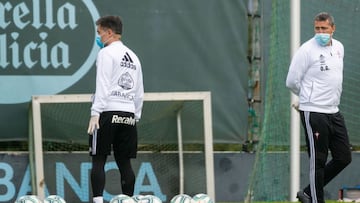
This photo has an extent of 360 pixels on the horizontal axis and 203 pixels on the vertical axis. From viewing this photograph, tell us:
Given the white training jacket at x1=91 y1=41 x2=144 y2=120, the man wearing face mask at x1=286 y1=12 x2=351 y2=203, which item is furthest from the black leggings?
the man wearing face mask at x1=286 y1=12 x2=351 y2=203

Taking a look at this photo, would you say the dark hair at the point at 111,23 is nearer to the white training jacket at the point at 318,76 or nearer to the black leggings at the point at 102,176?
the black leggings at the point at 102,176

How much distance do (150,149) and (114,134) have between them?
2.24 meters

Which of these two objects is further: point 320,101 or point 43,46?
point 43,46

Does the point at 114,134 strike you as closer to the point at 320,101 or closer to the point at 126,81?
the point at 126,81

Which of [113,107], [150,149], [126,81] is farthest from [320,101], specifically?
[150,149]

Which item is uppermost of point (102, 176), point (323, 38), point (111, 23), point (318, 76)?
point (111, 23)

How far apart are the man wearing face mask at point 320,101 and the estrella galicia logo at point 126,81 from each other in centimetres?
146

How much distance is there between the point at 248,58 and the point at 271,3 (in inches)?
27.0

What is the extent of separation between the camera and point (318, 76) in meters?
8.01

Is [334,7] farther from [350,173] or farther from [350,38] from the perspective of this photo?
[350,173]

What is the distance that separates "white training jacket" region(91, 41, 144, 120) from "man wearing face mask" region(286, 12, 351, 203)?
1438mm

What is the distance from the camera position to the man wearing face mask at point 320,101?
7.98 meters

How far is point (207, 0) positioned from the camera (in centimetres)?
1034

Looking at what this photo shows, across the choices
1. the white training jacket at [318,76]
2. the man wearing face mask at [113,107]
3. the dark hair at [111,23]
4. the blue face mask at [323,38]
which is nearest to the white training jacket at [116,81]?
Answer: the man wearing face mask at [113,107]
